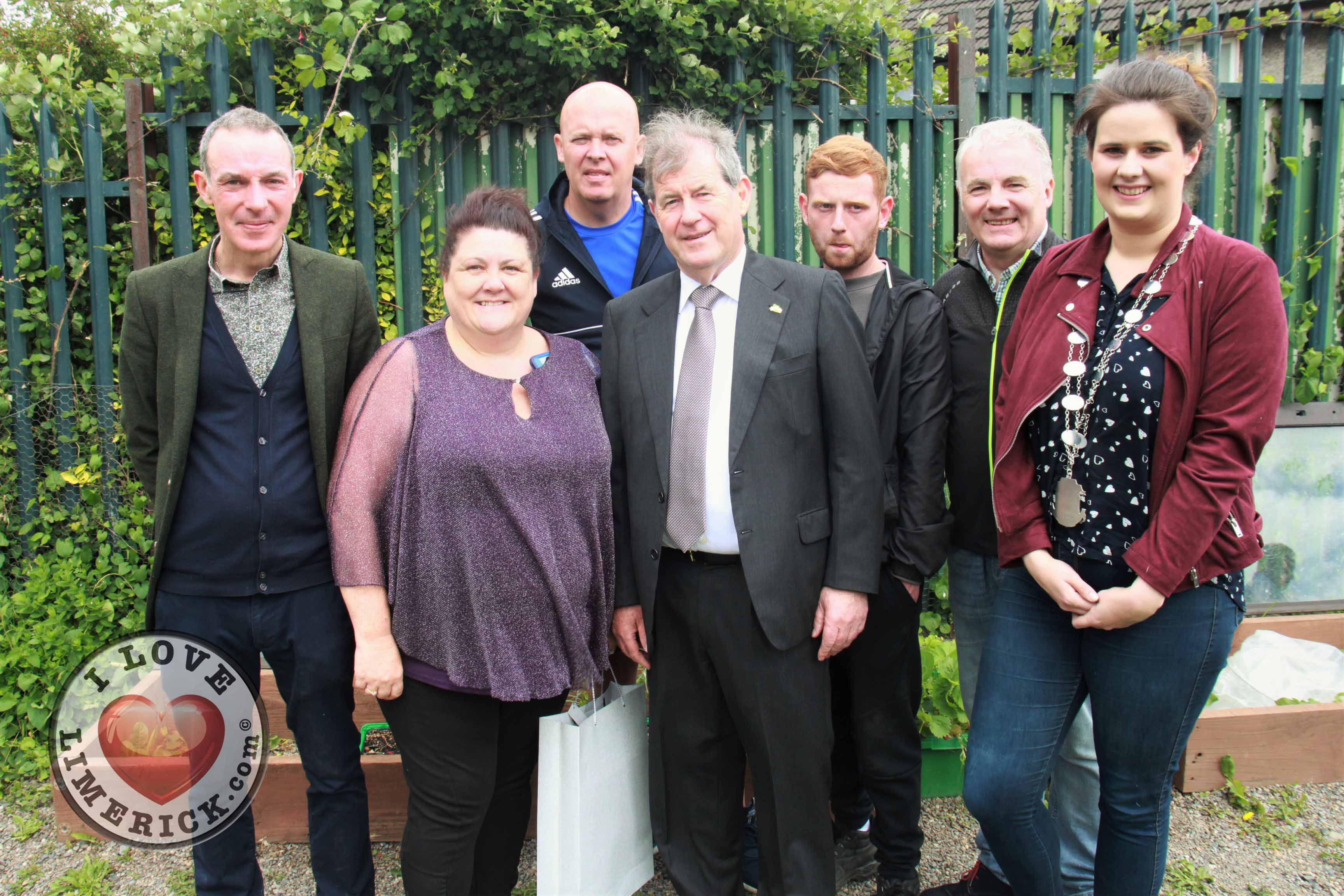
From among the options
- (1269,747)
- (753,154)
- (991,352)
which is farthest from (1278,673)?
(753,154)

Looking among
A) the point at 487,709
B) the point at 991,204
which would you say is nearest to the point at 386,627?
the point at 487,709

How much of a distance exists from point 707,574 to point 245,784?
1.57 metres

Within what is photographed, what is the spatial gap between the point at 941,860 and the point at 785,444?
1.64 meters

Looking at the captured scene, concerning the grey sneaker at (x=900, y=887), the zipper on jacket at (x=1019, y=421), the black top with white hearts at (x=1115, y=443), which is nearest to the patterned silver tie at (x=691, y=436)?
the zipper on jacket at (x=1019, y=421)

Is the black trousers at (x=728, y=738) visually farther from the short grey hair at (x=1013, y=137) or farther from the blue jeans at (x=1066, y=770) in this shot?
the short grey hair at (x=1013, y=137)

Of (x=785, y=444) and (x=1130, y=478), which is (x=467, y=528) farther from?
(x=1130, y=478)

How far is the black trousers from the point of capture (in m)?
2.40

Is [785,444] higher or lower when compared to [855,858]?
higher

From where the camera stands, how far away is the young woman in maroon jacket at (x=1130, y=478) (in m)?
1.90

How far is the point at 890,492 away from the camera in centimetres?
253

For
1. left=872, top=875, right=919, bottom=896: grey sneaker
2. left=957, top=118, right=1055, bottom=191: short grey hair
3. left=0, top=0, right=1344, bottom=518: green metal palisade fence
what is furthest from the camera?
left=0, top=0, right=1344, bottom=518: green metal palisade fence

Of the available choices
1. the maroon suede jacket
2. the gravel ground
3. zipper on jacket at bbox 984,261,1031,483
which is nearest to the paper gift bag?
the gravel ground

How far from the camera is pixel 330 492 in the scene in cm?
230

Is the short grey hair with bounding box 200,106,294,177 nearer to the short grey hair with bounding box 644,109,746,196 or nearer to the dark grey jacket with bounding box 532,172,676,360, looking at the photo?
the dark grey jacket with bounding box 532,172,676,360
